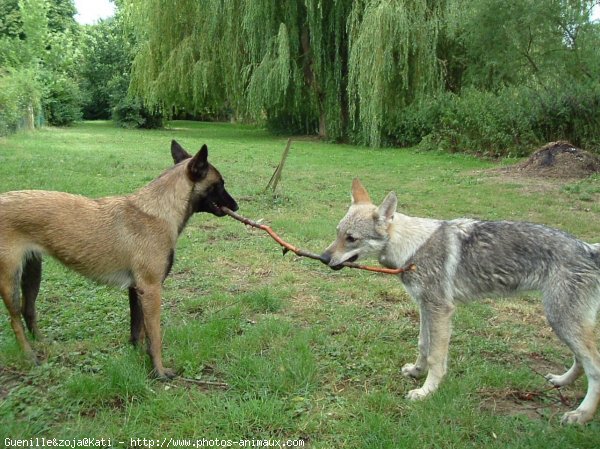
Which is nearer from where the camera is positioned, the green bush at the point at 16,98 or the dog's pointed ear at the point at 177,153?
the dog's pointed ear at the point at 177,153

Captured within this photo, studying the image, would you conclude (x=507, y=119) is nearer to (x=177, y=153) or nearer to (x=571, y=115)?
(x=571, y=115)

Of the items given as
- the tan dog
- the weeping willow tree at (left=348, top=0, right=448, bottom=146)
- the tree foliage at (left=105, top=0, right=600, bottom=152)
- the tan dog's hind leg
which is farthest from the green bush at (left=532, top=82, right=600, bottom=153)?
the tan dog's hind leg

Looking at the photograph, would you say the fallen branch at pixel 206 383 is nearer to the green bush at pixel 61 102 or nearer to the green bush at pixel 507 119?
the green bush at pixel 507 119

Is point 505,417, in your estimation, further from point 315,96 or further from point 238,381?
point 315,96

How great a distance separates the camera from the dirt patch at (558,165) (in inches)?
→ 599

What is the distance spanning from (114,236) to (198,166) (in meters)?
0.89

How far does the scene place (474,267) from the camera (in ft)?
13.9

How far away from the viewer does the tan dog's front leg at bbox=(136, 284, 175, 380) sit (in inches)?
166

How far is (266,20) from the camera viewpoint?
23.9 m

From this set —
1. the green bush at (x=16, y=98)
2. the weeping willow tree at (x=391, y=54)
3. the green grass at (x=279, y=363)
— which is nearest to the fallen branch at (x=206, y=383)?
the green grass at (x=279, y=363)

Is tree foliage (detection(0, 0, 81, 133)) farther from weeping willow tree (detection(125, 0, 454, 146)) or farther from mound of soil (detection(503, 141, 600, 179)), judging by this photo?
mound of soil (detection(503, 141, 600, 179))

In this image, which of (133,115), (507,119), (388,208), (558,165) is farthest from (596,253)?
(133,115)

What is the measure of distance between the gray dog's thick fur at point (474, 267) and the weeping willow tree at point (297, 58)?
57.1 ft

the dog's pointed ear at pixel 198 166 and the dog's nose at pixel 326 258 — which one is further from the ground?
the dog's pointed ear at pixel 198 166
